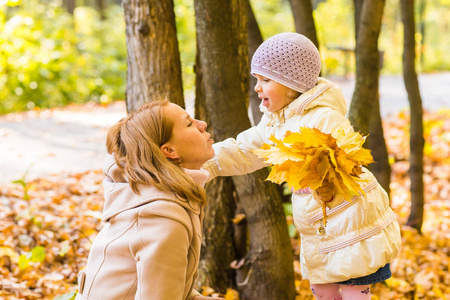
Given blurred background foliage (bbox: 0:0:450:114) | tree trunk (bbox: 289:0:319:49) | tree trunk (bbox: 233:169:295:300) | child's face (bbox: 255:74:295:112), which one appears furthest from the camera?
blurred background foliage (bbox: 0:0:450:114)

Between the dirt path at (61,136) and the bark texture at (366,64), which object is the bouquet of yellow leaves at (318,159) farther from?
the dirt path at (61,136)

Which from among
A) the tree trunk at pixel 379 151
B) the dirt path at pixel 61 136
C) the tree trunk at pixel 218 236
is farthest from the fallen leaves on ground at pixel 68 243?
the tree trunk at pixel 379 151

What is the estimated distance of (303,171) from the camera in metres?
2.07

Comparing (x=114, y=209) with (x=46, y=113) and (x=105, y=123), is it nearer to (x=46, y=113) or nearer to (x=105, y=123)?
(x=105, y=123)

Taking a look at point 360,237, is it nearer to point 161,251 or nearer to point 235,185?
point 161,251

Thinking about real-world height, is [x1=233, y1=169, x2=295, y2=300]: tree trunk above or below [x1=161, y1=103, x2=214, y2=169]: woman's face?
below

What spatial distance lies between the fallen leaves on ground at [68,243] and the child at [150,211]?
1222 mm

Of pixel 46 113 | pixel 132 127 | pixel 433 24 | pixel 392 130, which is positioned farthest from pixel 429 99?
pixel 433 24

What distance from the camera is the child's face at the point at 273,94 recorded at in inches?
98.3

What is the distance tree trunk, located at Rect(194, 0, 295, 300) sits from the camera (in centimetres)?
320

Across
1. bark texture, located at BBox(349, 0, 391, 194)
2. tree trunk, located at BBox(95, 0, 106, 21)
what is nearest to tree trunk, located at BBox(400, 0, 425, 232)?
bark texture, located at BBox(349, 0, 391, 194)

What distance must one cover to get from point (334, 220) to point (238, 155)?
661 mm

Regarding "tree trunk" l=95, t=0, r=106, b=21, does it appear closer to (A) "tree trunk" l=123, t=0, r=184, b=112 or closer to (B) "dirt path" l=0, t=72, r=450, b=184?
(B) "dirt path" l=0, t=72, r=450, b=184

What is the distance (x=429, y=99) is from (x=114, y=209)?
11.0 metres
